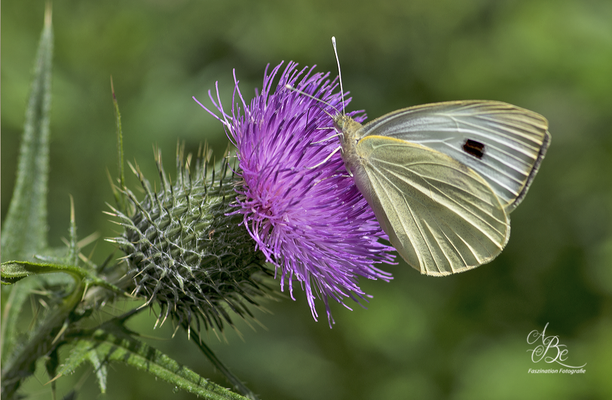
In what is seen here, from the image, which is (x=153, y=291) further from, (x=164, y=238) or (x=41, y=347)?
(x=41, y=347)

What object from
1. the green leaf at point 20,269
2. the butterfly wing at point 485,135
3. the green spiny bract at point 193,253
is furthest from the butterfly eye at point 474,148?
the green leaf at point 20,269

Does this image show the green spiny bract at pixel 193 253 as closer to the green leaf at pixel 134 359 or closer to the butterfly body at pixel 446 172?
the green leaf at pixel 134 359

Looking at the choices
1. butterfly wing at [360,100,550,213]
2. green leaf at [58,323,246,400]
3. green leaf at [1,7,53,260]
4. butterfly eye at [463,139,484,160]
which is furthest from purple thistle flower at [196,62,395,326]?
green leaf at [1,7,53,260]

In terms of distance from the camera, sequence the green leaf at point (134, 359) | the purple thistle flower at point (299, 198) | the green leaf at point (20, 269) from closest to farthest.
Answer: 1. the green leaf at point (20, 269)
2. the green leaf at point (134, 359)
3. the purple thistle flower at point (299, 198)

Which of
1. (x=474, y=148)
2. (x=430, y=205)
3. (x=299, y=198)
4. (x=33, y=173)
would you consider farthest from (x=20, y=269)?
(x=474, y=148)

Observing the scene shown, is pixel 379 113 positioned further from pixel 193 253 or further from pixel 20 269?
pixel 20 269

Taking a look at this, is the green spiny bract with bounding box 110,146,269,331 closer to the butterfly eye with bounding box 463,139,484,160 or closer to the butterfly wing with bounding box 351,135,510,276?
the butterfly wing with bounding box 351,135,510,276
